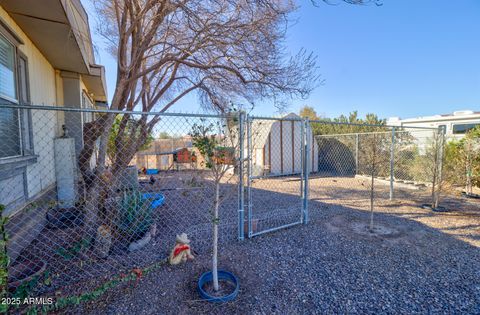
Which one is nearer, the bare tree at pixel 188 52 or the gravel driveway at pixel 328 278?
the gravel driveway at pixel 328 278

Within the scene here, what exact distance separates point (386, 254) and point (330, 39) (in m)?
4.95

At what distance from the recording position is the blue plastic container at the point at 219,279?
2.12 meters

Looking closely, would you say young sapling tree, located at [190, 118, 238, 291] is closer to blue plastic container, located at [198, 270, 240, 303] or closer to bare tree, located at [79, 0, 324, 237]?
blue plastic container, located at [198, 270, 240, 303]

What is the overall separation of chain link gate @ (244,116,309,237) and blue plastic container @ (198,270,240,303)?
1.05m

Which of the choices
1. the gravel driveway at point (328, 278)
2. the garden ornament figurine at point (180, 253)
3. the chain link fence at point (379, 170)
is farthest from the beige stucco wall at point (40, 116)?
the chain link fence at point (379, 170)

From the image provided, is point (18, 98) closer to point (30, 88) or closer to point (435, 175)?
point (30, 88)

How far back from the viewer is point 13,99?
9.53ft

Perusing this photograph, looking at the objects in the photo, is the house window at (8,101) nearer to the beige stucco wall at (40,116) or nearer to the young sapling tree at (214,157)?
the beige stucco wall at (40,116)

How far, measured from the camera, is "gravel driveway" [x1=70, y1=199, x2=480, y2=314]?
6.92 feet

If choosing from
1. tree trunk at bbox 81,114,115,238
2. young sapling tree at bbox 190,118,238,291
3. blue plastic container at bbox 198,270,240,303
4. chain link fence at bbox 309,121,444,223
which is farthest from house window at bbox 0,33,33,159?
chain link fence at bbox 309,121,444,223

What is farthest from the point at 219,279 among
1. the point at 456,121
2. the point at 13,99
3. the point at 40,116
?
the point at 456,121

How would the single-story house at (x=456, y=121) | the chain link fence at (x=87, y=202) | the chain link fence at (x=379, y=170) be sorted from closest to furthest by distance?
1. the chain link fence at (x=87, y=202)
2. the chain link fence at (x=379, y=170)
3. the single-story house at (x=456, y=121)

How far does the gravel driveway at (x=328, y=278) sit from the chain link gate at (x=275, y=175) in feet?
1.86

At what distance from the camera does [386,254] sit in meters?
3.11
